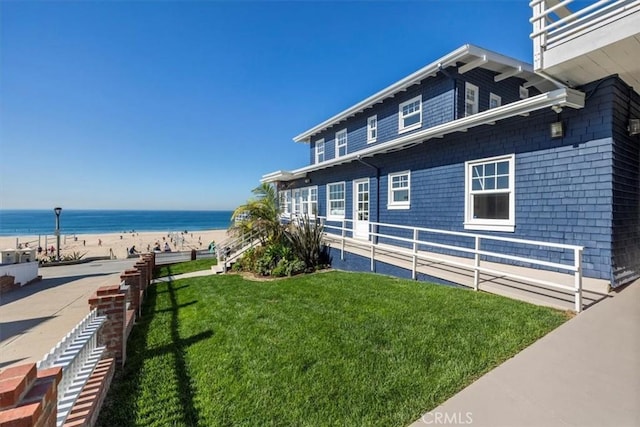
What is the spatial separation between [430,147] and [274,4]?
6903 mm

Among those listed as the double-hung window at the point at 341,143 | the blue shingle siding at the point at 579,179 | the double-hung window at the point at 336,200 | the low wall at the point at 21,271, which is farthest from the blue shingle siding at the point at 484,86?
the low wall at the point at 21,271

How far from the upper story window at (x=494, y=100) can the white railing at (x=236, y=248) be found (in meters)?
9.88

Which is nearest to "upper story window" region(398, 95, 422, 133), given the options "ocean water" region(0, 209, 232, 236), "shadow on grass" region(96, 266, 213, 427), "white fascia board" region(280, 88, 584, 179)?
"white fascia board" region(280, 88, 584, 179)

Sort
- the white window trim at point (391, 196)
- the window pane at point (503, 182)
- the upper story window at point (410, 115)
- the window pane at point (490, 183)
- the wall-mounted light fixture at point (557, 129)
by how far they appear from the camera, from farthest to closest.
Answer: the upper story window at point (410, 115), the white window trim at point (391, 196), the window pane at point (490, 183), the window pane at point (503, 182), the wall-mounted light fixture at point (557, 129)

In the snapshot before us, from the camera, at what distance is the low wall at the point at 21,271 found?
1127cm

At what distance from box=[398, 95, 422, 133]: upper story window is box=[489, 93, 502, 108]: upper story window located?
2350mm

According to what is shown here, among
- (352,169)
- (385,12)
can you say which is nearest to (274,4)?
(385,12)

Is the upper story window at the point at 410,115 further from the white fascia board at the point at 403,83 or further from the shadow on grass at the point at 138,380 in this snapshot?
the shadow on grass at the point at 138,380

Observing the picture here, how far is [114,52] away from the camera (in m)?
9.43

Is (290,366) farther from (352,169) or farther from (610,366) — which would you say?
(352,169)

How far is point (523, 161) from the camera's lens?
6551 mm

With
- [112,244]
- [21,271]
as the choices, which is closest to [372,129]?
[21,271]

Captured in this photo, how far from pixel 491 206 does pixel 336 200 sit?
750 centimetres

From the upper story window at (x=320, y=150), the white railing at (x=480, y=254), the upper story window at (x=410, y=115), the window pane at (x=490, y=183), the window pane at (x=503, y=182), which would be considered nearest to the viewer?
the white railing at (x=480, y=254)
